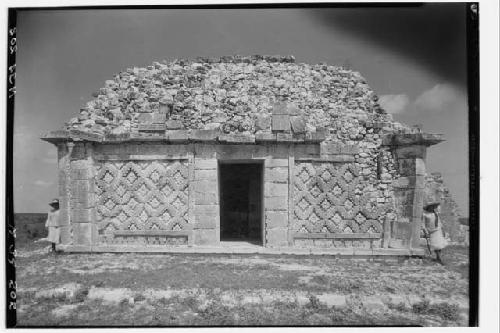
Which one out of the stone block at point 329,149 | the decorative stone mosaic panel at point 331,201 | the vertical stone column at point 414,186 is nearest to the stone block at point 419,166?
the vertical stone column at point 414,186

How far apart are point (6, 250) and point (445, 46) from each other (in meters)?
6.88

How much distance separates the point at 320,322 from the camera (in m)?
4.13

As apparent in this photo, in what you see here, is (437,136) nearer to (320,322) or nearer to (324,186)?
(324,186)

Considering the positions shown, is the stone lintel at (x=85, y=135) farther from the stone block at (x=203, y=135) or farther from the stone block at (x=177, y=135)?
the stone block at (x=203, y=135)

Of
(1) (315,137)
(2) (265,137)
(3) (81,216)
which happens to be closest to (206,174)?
(2) (265,137)

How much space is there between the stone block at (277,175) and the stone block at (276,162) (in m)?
0.07

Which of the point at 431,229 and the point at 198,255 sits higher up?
the point at 431,229

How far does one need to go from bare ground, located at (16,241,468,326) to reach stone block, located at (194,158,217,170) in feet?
5.77

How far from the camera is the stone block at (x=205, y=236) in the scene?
6371mm

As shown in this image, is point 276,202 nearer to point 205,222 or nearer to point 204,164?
point 205,222

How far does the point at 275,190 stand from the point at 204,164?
1457mm

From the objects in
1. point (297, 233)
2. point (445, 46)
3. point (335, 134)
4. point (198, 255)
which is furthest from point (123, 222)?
point (445, 46)

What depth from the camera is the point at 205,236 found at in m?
6.39

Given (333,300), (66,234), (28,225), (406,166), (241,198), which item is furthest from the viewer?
(241,198)
